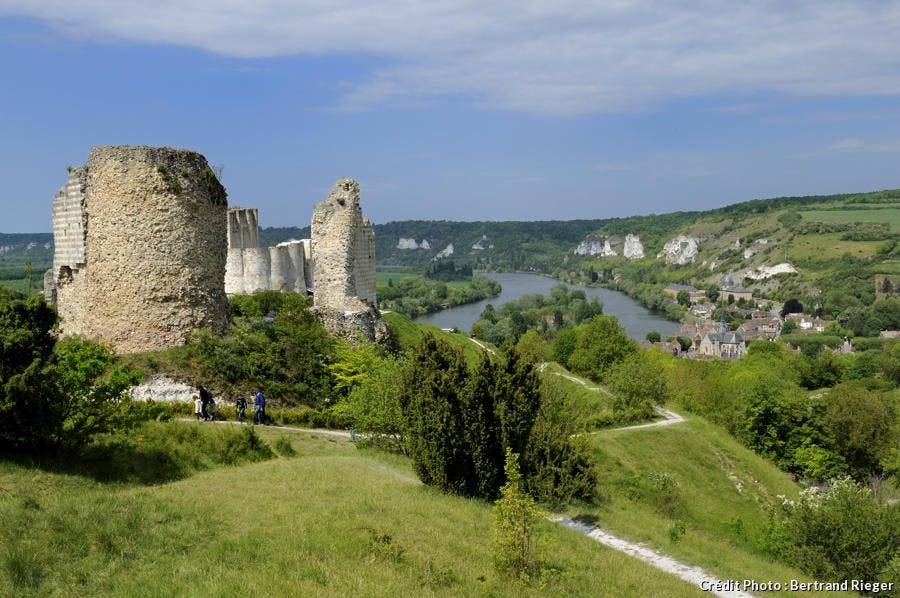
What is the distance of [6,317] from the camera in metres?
11.4

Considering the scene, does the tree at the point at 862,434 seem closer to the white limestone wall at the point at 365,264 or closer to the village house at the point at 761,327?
the white limestone wall at the point at 365,264

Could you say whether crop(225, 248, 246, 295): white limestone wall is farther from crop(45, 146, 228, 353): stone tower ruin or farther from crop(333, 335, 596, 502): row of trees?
crop(333, 335, 596, 502): row of trees

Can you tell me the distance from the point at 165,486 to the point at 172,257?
9786 mm

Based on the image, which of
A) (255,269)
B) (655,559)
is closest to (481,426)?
(655,559)

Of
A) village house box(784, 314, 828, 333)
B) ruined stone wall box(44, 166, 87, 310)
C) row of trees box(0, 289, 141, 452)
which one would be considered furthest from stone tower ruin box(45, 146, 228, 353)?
village house box(784, 314, 828, 333)

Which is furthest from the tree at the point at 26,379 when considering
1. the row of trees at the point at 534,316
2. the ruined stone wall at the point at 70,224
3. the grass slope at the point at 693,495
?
the row of trees at the point at 534,316

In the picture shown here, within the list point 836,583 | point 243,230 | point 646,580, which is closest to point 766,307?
point 243,230

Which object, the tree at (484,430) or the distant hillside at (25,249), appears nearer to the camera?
→ the tree at (484,430)

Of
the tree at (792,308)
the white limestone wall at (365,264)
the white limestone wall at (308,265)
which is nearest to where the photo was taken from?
the white limestone wall at (365,264)

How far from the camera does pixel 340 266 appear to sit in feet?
89.0

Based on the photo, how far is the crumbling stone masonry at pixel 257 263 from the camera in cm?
4234

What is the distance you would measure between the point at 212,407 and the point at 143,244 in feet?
16.7

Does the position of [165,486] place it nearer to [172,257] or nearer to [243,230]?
[172,257]

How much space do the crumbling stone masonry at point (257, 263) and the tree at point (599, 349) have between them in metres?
22.8
